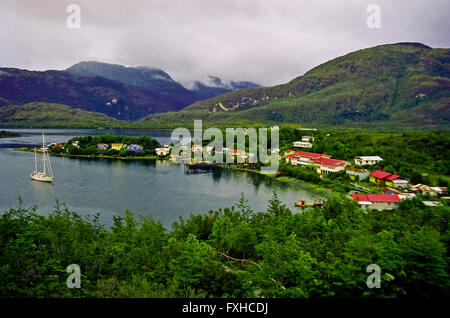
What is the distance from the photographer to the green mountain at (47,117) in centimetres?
9175

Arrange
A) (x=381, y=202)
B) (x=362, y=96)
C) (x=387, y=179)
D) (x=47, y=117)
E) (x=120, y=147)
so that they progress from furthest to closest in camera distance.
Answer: (x=47, y=117)
(x=362, y=96)
(x=120, y=147)
(x=387, y=179)
(x=381, y=202)

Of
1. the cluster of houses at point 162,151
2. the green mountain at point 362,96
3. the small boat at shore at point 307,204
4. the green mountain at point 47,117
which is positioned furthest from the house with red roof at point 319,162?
the green mountain at point 47,117

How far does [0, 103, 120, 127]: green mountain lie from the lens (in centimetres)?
9175

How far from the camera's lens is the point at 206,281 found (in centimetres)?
612

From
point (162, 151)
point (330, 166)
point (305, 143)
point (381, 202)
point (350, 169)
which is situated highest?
point (305, 143)

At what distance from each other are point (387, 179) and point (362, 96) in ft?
260

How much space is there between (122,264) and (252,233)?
370cm

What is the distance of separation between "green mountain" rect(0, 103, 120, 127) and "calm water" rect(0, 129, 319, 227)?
208 feet

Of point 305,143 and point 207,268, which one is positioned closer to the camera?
point 207,268

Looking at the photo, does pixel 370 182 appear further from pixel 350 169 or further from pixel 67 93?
pixel 67 93

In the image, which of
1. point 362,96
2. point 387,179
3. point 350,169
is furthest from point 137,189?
point 362,96

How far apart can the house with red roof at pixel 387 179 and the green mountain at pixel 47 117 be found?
82.3 m

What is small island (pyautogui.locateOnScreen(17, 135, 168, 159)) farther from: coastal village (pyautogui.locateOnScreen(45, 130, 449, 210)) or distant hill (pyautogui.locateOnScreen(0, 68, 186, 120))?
distant hill (pyautogui.locateOnScreen(0, 68, 186, 120))

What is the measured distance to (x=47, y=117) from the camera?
3903 inches
